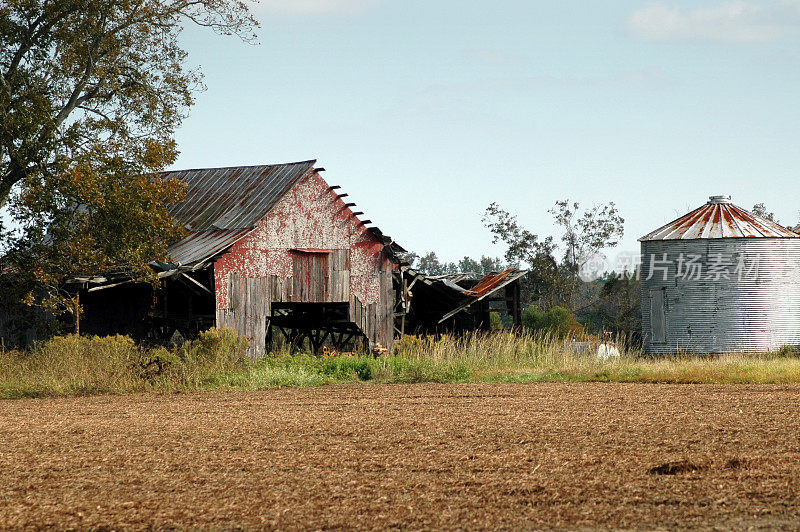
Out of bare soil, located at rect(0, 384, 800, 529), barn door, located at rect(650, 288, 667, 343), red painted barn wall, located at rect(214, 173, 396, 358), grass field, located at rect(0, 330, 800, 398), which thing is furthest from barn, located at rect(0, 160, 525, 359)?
bare soil, located at rect(0, 384, 800, 529)

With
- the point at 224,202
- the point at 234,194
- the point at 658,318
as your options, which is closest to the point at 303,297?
the point at 224,202

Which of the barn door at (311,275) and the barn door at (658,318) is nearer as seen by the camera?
the barn door at (311,275)

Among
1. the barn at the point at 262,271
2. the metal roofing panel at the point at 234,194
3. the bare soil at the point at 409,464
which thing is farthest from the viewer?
the metal roofing panel at the point at 234,194

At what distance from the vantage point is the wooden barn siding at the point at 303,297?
934 inches

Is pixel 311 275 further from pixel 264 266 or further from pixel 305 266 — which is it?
pixel 264 266

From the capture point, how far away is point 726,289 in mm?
27562

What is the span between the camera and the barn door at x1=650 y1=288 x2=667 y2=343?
2850 centimetres

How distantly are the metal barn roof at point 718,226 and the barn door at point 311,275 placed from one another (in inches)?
417

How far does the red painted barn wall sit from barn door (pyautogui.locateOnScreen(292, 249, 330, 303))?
27 millimetres

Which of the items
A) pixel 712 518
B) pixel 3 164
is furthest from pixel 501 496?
pixel 3 164

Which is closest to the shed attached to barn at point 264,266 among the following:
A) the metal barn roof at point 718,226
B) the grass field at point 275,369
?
the grass field at point 275,369

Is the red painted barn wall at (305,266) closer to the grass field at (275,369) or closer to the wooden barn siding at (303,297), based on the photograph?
the wooden barn siding at (303,297)

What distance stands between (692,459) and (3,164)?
18255mm

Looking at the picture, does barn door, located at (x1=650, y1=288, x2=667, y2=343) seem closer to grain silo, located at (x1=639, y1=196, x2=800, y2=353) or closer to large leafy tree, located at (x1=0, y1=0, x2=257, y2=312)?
grain silo, located at (x1=639, y1=196, x2=800, y2=353)
